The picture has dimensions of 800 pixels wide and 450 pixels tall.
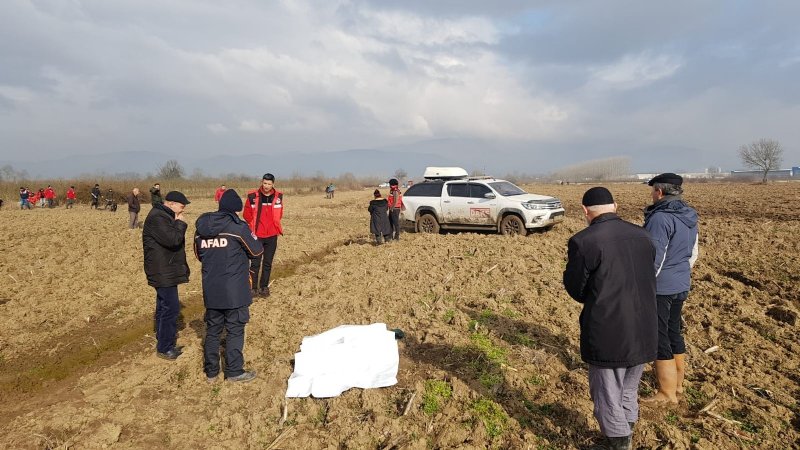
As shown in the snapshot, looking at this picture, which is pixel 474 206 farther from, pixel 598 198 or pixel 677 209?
pixel 598 198

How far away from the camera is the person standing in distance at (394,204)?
35.9 ft

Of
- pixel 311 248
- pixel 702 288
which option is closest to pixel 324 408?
pixel 702 288

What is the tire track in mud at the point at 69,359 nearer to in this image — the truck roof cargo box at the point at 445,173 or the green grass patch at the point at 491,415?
the green grass patch at the point at 491,415

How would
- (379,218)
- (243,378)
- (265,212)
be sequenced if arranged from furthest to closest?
(379,218) < (265,212) < (243,378)

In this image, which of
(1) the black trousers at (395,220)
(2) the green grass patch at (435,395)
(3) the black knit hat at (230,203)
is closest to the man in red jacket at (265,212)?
(3) the black knit hat at (230,203)

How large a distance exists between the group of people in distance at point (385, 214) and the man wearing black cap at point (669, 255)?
25.1ft

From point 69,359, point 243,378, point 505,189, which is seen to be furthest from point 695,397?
point 505,189

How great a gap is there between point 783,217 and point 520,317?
48.3 feet

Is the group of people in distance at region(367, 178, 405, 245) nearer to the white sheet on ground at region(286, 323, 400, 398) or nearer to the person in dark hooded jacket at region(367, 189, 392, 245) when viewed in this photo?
the person in dark hooded jacket at region(367, 189, 392, 245)

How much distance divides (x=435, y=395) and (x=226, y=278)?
7.65 ft

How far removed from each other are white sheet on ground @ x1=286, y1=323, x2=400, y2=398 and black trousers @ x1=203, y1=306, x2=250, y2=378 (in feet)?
2.00

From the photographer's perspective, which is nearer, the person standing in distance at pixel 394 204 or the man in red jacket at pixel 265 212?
the man in red jacket at pixel 265 212

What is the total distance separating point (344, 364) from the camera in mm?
4160

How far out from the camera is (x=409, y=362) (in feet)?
14.7
